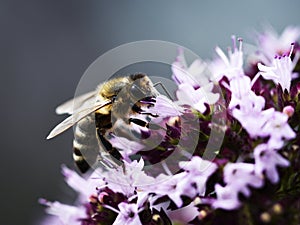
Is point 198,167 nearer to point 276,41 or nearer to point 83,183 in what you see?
point 83,183

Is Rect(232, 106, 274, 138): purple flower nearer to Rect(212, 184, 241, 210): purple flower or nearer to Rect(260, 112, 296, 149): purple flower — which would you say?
Rect(260, 112, 296, 149): purple flower

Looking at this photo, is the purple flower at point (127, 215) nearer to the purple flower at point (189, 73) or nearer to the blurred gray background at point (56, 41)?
the purple flower at point (189, 73)

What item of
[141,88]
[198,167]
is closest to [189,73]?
[141,88]

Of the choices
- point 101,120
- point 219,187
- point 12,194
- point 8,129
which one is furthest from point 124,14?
point 219,187

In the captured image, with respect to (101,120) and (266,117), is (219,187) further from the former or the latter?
(101,120)

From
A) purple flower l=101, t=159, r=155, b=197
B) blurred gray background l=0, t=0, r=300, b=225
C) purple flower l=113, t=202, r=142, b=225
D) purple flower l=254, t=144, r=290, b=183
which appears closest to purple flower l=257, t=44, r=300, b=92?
purple flower l=254, t=144, r=290, b=183

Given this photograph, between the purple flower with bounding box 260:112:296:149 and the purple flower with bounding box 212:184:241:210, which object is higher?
the purple flower with bounding box 260:112:296:149
